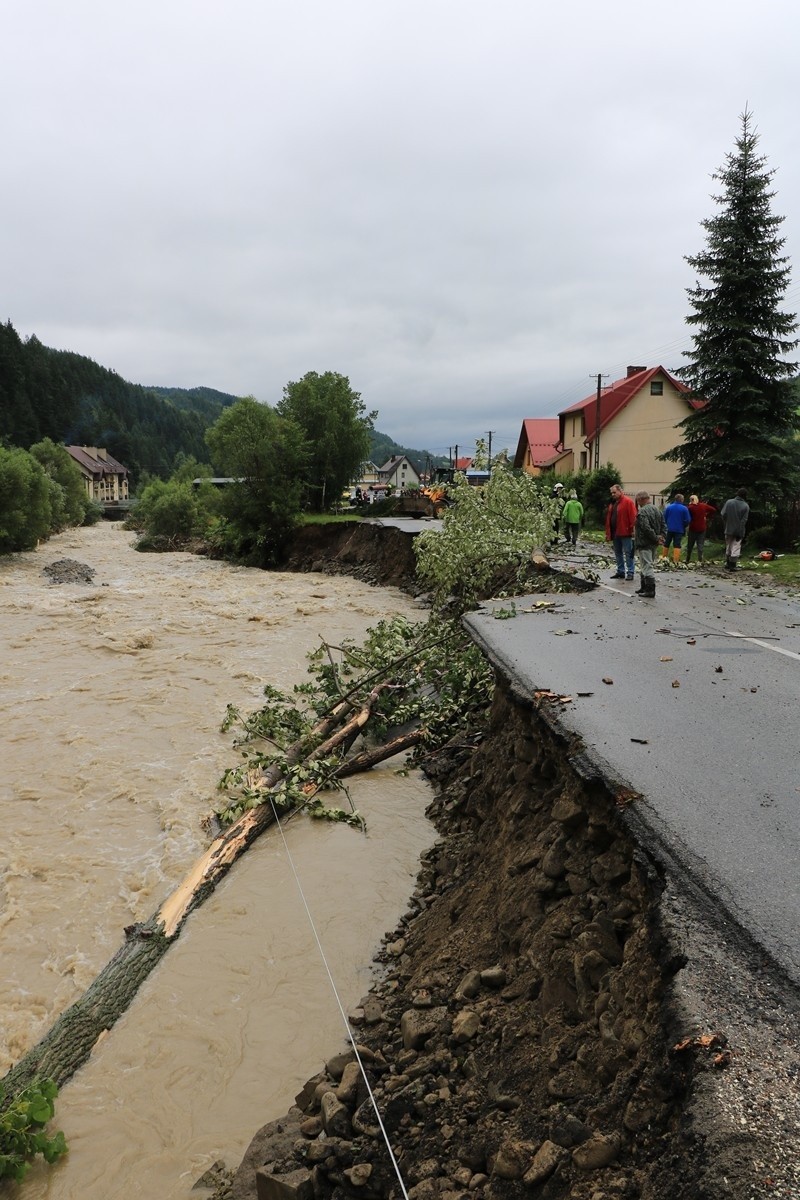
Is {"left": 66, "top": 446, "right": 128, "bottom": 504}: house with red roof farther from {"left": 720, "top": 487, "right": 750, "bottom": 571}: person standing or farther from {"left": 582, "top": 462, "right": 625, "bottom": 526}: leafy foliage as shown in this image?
{"left": 720, "top": 487, "right": 750, "bottom": 571}: person standing

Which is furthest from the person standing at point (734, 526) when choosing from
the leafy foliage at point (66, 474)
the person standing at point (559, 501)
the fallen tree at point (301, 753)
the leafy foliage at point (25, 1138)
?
the leafy foliage at point (66, 474)

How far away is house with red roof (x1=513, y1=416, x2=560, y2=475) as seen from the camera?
61875 millimetres

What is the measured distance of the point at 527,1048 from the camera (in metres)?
3.60

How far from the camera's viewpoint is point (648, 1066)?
9.34ft

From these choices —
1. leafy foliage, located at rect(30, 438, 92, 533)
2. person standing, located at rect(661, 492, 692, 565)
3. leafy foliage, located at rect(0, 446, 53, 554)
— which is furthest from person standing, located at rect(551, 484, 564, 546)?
leafy foliage, located at rect(30, 438, 92, 533)

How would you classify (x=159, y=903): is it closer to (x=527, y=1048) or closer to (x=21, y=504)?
(x=527, y=1048)

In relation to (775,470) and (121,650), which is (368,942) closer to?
(121,650)

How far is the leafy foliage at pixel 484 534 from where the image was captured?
15.2 m

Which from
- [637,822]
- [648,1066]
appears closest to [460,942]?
[637,822]

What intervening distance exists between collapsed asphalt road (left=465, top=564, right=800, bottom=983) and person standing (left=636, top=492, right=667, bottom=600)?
801mm

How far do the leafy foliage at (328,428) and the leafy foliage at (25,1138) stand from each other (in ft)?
141

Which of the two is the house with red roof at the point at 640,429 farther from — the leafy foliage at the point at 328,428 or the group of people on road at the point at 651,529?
the group of people on road at the point at 651,529

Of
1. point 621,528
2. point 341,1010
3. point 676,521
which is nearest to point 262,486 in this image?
point 676,521

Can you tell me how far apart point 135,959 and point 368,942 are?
6.09 feet
